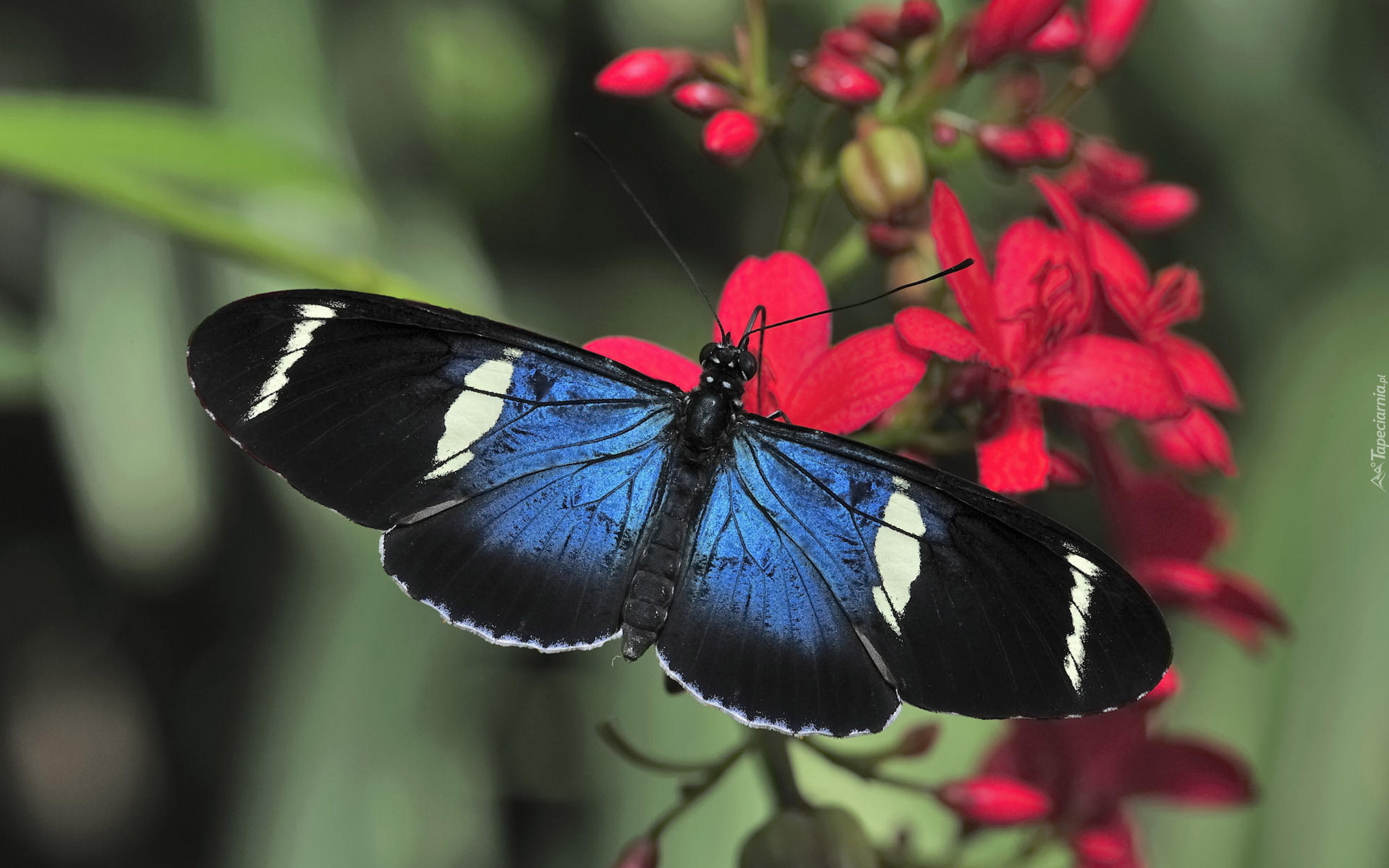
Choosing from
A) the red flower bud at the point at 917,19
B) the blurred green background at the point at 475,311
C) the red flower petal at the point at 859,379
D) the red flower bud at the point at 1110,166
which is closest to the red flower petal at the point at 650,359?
the red flower petal at the point at 859,379

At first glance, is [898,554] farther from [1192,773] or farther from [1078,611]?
[1192,773]

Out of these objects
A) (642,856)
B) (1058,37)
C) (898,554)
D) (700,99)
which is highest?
(1058,37)

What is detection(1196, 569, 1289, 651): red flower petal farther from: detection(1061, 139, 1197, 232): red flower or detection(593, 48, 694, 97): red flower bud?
detection(593, 48, 694, 97): red flower bud

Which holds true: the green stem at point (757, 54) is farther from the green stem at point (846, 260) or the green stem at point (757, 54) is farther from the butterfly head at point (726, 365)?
the butterfly head at point (726, 365)

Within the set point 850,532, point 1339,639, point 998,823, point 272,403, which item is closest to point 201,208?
point 272,403

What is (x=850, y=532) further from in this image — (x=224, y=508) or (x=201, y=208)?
(x=224, y=508)

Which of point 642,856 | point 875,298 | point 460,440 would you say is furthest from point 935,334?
point 642,856
